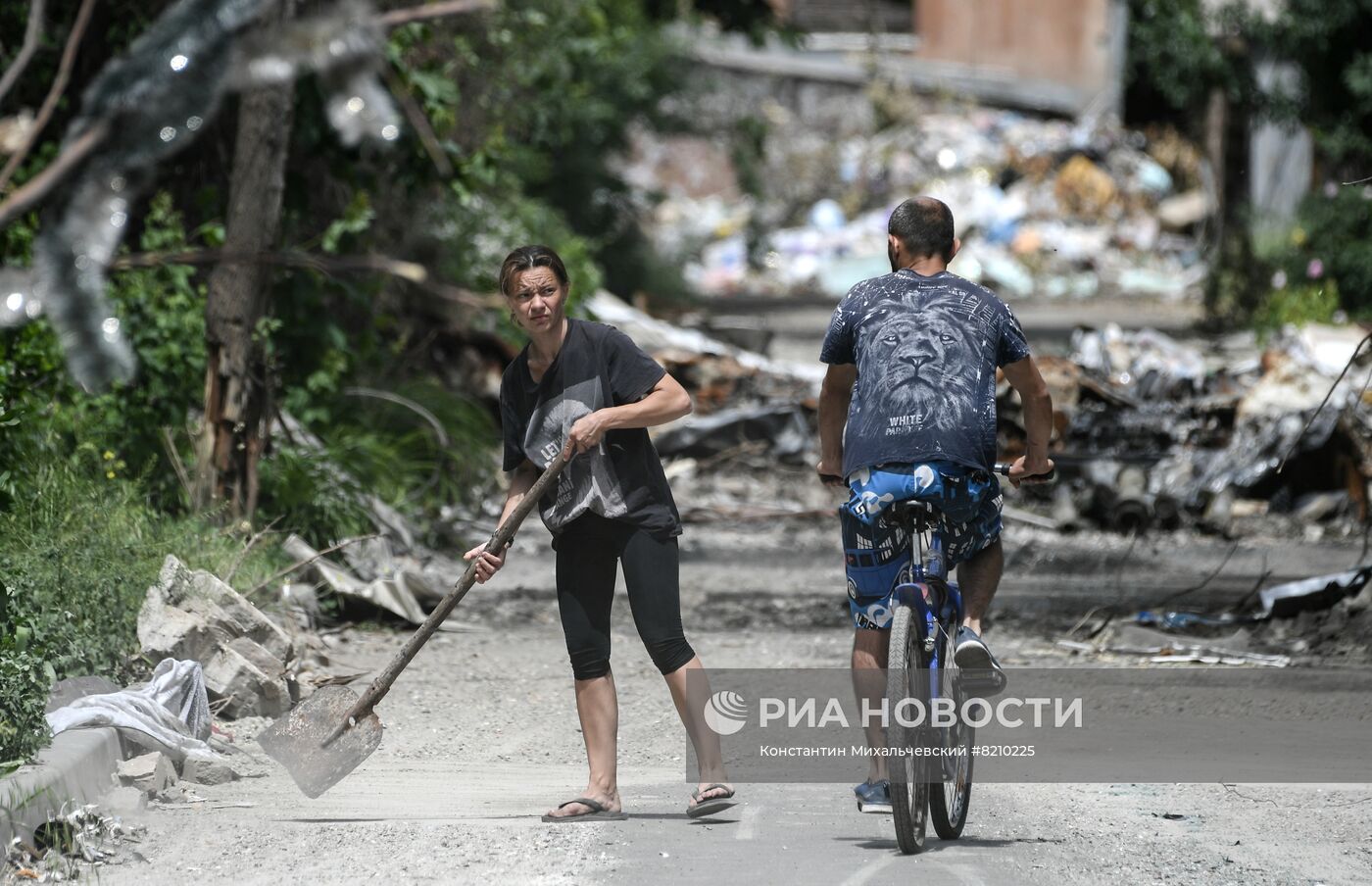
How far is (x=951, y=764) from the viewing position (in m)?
4.92

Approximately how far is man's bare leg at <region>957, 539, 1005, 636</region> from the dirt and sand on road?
2.19 feet

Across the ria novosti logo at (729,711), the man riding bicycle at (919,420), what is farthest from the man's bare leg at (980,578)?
the ria novosti logo at (729,711)

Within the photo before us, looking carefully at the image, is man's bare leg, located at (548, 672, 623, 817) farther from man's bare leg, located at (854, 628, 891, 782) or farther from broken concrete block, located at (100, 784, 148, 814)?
broken concrete block, located at (100, 784, 148, 814)

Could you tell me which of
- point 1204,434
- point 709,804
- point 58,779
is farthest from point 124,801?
point 1204,434

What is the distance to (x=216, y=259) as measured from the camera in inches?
98.3

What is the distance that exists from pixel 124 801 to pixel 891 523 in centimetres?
244

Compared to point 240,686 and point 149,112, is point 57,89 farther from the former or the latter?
point 240,686

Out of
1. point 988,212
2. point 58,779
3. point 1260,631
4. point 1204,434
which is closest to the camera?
point 58,779

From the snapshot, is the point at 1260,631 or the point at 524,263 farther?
the point at 1260,631

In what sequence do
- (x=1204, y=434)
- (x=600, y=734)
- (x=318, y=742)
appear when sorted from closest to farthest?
(x=600, y=734) → (x=318, y=742) → (x=1204, y=434)

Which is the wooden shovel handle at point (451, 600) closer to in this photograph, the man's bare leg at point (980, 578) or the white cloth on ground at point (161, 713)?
the white cloth on ground at point (161, 713)

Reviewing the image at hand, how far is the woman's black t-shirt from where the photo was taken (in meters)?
5.21

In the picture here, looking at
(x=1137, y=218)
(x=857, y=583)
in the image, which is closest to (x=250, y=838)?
(x=857, y=583)

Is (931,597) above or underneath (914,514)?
underneath
